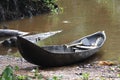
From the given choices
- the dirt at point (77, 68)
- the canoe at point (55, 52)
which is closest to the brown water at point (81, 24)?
the canoe at point (55, 52)

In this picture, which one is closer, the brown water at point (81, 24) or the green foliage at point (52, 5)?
the brown water at point (81, 24)

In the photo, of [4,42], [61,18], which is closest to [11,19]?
[61,18]

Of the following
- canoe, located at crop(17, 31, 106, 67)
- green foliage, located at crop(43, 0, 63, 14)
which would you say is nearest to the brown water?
green foliage, located at crop(43, 0, 63, 14)

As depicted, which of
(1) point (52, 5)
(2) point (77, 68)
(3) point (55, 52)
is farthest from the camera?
(1) point (52, 5)

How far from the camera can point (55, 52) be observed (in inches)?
387

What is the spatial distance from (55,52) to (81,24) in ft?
29.6

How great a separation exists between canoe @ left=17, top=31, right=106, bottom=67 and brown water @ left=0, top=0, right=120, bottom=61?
27.2 inches

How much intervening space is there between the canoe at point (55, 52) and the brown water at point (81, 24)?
0.69m

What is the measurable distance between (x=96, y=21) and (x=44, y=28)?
11.1 ft

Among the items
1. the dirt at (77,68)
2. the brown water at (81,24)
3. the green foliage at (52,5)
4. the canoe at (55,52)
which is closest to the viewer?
the canoe at (55,52)

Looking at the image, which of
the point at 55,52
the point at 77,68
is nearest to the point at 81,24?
the point at 77,68

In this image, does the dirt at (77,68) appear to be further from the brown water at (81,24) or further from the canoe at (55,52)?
the brown water at (81,24)

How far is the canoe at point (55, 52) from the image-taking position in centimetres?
884

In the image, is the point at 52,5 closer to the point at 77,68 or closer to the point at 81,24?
the point at 81,24
